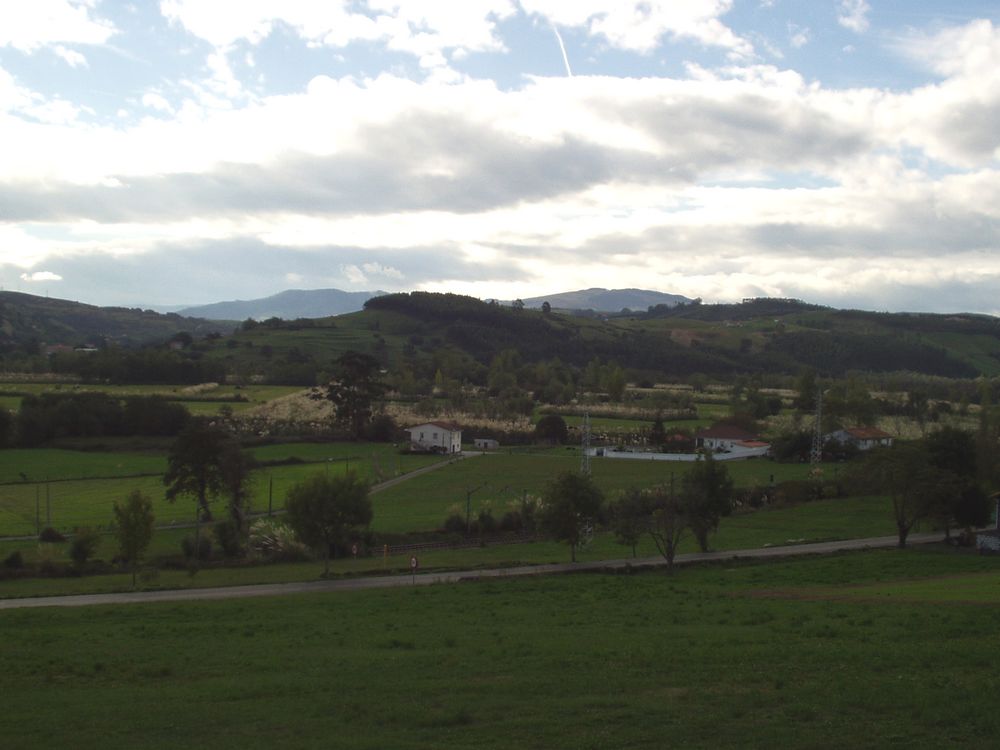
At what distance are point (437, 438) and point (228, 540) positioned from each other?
150ft

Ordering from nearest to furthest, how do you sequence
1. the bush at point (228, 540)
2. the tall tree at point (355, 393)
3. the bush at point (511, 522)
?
the bush at point (228, 540) → the bush at point (511, 522) → the tall tree at point (355, 393)

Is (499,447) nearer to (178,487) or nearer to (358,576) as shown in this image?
(178,487)

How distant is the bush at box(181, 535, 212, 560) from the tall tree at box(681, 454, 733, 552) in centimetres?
2203

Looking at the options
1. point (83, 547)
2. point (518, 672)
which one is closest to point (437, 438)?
point (83, 547)

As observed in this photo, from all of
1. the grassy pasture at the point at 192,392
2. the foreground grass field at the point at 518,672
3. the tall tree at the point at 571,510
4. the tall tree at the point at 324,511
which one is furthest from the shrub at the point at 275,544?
the grassy pasture at the point at 192,392

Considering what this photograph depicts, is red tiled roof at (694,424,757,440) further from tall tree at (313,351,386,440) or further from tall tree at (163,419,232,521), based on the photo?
tall tree at (163,419,232,521)

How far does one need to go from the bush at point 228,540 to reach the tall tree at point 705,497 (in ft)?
69.1

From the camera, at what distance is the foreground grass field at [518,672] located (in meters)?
12.5

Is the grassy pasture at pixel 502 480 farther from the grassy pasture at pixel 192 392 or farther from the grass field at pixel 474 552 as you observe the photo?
the grassy pasture at pixel 192 392

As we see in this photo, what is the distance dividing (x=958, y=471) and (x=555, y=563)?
90.5 feet

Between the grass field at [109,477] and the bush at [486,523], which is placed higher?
the grass field at [109,477]

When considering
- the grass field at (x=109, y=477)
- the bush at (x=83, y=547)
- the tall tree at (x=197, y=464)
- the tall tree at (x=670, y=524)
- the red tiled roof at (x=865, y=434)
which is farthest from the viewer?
the red tiled roof at (x=865, y=434)

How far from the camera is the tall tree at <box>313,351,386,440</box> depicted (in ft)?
313

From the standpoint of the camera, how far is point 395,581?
34219 millimetres
